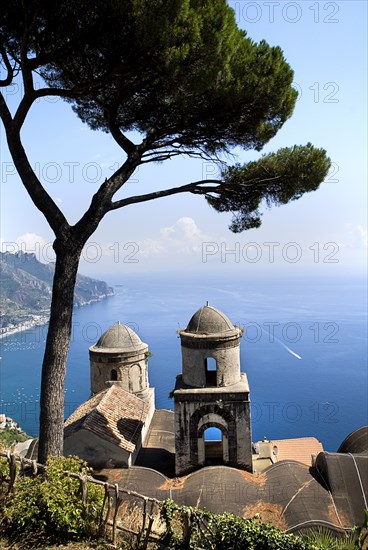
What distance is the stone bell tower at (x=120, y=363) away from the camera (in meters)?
17.1

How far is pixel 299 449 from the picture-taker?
2230 cm

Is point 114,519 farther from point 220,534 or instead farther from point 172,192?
point 172,192

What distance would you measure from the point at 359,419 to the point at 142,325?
54.7m

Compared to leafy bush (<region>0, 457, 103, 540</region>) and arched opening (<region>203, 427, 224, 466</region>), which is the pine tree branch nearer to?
leafy bush (<region>0, 457, 103, 540</region>)

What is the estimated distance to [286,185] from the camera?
11.2m

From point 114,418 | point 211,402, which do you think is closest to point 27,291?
point 114,418

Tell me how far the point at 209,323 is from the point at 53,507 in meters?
7.53

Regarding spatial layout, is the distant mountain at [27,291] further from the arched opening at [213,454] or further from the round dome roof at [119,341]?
the arched opening at [213,454]

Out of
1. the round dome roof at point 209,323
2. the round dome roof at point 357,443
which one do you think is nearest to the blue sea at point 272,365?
the round dome roof at point 357,443

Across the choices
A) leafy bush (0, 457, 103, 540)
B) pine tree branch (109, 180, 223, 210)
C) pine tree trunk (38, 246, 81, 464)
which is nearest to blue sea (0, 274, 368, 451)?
pine tree branch (109, 180, 223, 210)

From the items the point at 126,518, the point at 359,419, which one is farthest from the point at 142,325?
the point at 126,518

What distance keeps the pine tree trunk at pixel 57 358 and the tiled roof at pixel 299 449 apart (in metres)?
15.1

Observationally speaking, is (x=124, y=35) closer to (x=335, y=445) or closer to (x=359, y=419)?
(x=335, y=445)

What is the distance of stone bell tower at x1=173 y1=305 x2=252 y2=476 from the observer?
12055 millimetres
